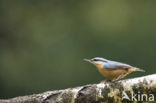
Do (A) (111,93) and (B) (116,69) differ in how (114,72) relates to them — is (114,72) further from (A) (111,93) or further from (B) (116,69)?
(A) (111,93)

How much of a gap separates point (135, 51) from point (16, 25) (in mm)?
5485

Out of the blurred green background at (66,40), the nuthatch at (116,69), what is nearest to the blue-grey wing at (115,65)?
the nuthatch at (116,69)

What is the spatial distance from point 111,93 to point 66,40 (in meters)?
9.45

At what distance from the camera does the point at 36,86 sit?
44.7ft

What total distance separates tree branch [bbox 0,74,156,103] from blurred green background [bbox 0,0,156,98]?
6.80 metres

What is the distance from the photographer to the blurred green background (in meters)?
13.5

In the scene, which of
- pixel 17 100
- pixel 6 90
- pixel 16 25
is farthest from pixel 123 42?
pixel 17 100

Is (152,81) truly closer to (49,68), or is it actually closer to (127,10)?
(49,68)

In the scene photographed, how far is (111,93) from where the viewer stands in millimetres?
4891

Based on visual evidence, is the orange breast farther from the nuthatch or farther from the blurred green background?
the blurred green background

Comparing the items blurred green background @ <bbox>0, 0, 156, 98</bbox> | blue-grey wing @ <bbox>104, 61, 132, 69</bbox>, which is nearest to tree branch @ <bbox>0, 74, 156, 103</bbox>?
blue-grey wing @ <bbox>104, 61, 132, 69</bbox>

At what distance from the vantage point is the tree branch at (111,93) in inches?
187

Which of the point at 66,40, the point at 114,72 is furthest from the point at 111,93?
the point at 66,40

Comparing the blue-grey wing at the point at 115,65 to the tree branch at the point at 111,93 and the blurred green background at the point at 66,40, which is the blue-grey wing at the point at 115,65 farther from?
the blurred green background at the point at 66,40
